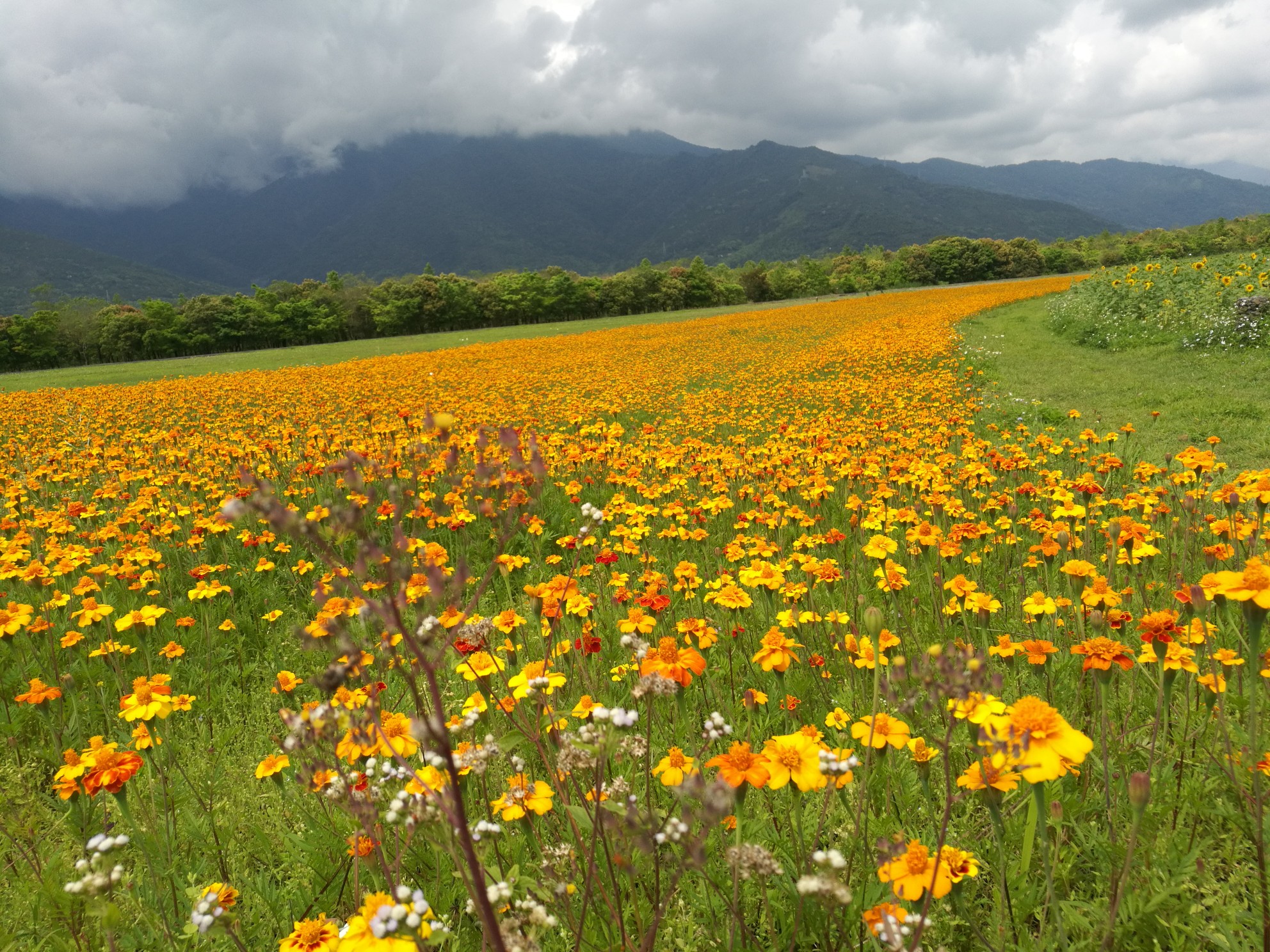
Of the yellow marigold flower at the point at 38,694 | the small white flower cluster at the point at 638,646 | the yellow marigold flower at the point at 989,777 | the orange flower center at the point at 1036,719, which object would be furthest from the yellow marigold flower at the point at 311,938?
the yellow marigold flower at the point at 38,694

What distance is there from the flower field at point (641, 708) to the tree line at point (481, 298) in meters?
55.8

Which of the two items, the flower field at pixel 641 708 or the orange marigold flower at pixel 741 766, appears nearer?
the flower field at pixel 641 708

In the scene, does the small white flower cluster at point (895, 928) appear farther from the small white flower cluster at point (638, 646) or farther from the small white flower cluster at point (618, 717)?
the small white flower cluster at point (638, 646)

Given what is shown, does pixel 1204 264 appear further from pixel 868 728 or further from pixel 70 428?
pixel 70 428

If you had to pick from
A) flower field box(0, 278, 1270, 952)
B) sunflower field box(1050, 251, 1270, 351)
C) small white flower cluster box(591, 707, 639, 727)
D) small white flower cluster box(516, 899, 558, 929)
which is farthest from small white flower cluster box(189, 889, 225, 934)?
sunflower field box(1050, 251, 1270, 351)

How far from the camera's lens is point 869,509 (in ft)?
14.0

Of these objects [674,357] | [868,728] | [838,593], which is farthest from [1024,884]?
[674,357]

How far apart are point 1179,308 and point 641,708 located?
1824 cm

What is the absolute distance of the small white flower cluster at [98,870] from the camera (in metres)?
1.21

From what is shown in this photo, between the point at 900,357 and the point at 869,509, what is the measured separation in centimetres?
1124

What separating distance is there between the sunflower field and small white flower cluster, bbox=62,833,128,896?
1686 cm

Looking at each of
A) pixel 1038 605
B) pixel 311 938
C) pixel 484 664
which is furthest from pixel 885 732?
pixel 311 938

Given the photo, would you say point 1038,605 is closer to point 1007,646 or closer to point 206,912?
point 1007,646

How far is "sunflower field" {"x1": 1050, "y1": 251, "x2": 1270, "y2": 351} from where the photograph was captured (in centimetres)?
1223
